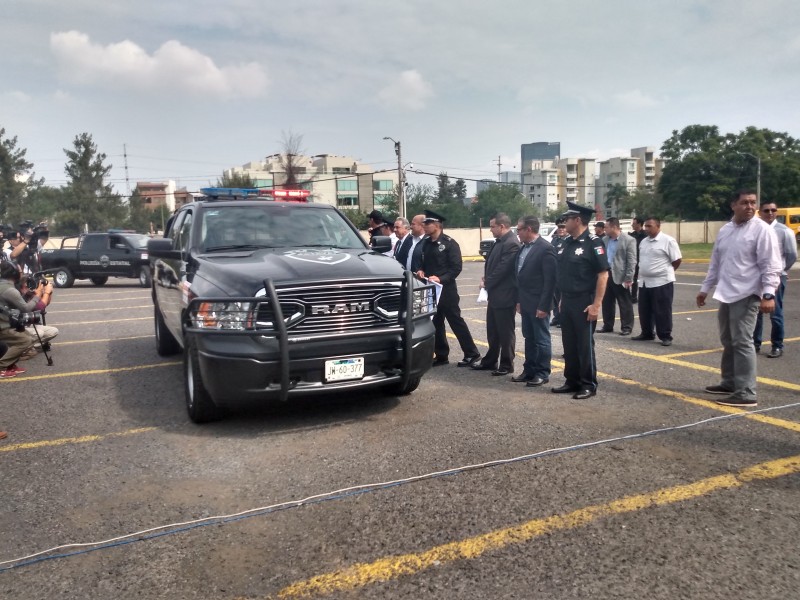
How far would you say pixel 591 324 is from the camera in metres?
6.02

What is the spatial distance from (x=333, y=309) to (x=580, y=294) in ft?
8.14

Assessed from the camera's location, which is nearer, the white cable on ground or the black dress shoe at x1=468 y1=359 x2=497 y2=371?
the white cable on ground

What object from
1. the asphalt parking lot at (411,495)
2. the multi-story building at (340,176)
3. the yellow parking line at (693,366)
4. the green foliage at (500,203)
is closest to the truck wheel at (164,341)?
the asphalt parking lot at (411,495)

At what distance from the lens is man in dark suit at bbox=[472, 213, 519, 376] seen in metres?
6.93


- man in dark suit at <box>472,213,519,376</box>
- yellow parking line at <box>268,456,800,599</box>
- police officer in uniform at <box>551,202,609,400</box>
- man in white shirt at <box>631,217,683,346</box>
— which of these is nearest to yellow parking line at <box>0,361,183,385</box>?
man in dark suit at <box>472,213,519,376</box>

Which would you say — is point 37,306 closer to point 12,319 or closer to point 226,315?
point 12,319

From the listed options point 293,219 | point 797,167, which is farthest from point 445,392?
point 797,167

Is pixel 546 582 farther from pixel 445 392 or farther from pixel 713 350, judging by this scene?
pixel 713 350

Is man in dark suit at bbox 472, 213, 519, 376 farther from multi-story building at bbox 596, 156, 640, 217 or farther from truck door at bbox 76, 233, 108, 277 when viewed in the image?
multi-story building at bbox 596, 156, 640, 217

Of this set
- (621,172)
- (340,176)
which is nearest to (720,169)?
(340,176)

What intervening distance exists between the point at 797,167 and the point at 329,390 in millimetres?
65974

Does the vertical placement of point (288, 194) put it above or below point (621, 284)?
above

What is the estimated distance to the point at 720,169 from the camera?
6294cm

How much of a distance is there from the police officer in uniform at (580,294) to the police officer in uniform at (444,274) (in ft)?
5.24
